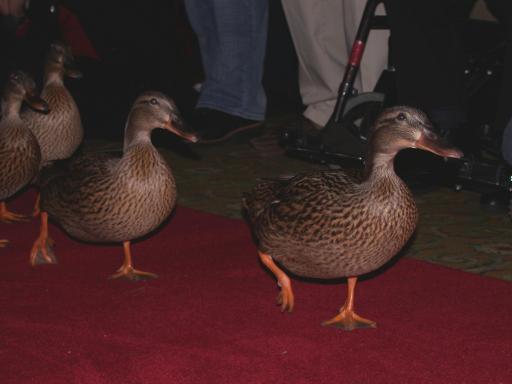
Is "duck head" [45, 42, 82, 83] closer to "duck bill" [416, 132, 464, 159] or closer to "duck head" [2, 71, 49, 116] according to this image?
"duck head" [2, 71, 49, 116]

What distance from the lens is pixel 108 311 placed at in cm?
234

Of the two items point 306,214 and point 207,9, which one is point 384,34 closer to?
point 207,9

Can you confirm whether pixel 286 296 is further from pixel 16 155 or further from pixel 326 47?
pixel 326 47

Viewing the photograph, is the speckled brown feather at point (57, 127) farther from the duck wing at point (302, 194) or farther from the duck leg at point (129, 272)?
the duck wing at point (302, 194)

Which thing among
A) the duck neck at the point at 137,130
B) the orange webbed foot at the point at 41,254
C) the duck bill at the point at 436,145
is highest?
the duck bill at the point at 436,145

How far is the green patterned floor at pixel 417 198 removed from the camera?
2.85m

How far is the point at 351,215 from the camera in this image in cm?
213

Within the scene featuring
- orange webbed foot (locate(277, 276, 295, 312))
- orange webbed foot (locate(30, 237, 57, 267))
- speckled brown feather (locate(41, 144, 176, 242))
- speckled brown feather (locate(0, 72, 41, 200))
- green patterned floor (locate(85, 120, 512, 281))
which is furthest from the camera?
speckled brown feather (locate(0, 72, 41, 200))

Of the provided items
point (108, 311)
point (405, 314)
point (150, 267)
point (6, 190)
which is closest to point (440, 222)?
point (405, 314)

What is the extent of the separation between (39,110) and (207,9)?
1.21 meters

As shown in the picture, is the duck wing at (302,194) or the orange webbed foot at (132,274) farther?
the orange webbed foot at (132,274)

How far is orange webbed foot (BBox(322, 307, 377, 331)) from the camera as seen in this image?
88.0 inches

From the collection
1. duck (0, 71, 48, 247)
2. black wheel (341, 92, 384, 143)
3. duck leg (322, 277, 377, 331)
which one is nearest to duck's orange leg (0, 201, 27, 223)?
duck (0, 71, 48, 247)

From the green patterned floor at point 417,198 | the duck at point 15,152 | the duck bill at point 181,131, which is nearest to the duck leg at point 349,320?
the green patterned floor at point 417,198
